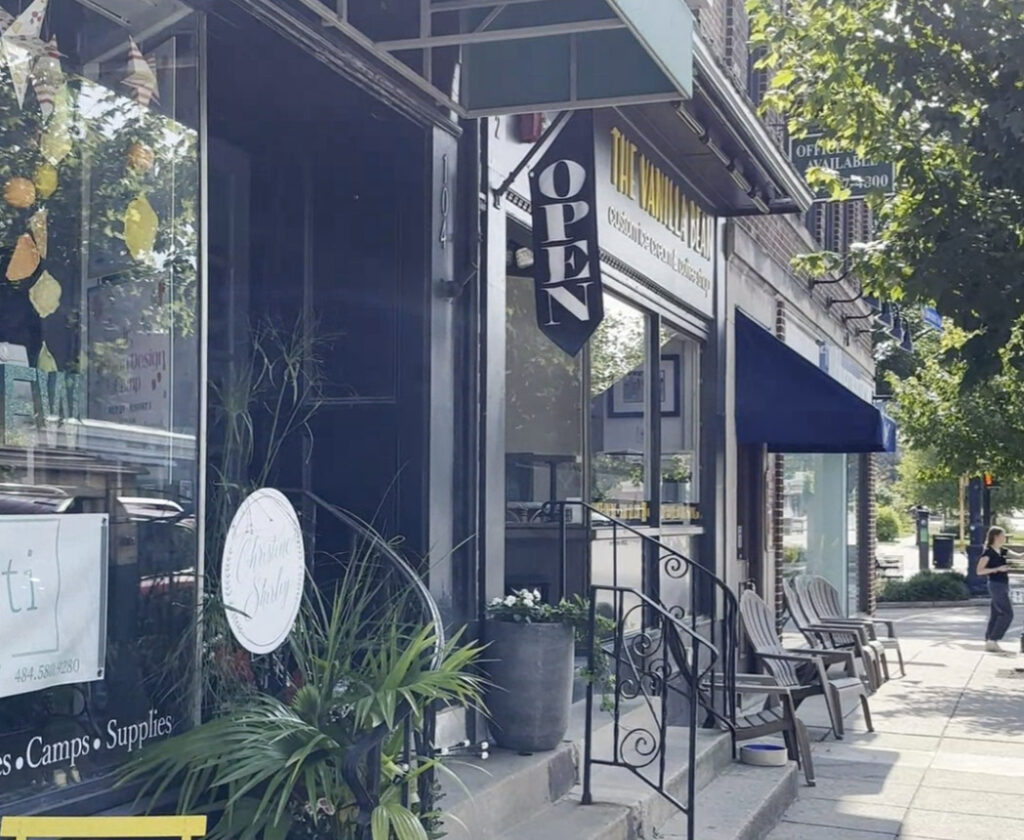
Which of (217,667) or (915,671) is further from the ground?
(217,667)

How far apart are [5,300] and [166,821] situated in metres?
1.76

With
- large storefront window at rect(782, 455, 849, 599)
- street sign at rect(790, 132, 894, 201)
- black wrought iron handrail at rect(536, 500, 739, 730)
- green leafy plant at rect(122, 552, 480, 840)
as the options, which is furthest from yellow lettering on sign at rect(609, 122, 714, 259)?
large storefront window at rect(782, 455, 849, 599)

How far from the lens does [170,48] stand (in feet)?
15.6

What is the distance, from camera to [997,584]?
54.1 feet

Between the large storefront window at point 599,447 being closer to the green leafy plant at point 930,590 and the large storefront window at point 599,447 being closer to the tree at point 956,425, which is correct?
the tree at point 956,425

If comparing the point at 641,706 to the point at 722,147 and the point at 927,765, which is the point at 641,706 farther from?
the point at 722,147

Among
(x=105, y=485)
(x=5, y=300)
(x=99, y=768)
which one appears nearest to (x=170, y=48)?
(x=5, y=300)

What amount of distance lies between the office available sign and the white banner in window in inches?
133

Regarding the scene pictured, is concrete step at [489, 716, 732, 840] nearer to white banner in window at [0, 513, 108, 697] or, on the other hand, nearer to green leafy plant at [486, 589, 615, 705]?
green leafy plant at [486, 589, 615, 705]

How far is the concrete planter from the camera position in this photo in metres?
5.95

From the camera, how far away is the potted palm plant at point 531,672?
5.95 meters

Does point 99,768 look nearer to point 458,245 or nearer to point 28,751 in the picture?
point 28,751

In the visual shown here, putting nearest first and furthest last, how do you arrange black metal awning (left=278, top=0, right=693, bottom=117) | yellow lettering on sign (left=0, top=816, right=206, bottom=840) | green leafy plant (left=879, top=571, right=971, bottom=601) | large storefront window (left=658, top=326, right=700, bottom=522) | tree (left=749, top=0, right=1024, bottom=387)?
yellow lettering on sign (left=0, top=816, right=206, bottom=840) → black metal awning (left=278, top=0, right=693, bottom=117) → tree (left=749, top=0, right=1024, bottom=387) → large storefront window (left=658, top=326, right=700, bottom=522) → green leafy plant (left=879, top=571, right=971, bottom=601)

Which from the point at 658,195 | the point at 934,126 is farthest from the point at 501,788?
the point at 934,126
